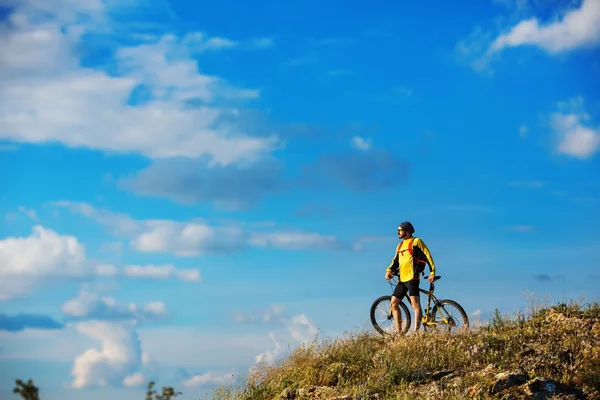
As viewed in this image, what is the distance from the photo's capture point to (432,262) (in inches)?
613

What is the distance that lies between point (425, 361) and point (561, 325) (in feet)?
13.1

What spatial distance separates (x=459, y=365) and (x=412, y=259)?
4025 mm

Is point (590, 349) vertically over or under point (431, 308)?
under

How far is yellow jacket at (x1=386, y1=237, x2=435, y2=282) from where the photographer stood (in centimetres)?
1569

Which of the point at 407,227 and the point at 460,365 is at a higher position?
the point at 407,227

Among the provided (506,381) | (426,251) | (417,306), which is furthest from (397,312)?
(506,381)

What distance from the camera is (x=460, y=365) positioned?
12.1 metres

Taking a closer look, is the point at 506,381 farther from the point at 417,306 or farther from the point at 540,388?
the point at 417,306

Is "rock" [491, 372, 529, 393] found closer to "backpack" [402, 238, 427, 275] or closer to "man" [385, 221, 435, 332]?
"man" [385, 221, 435, 332]

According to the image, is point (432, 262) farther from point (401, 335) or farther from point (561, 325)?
point (561, 325)

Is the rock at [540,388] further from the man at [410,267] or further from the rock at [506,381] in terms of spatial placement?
the man at [410,267]

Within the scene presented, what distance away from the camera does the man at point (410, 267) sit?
51.5ft

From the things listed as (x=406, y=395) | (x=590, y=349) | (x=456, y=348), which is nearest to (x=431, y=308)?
(x=456, y=348)

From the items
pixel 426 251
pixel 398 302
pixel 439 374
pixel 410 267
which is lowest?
pixel 439 374
